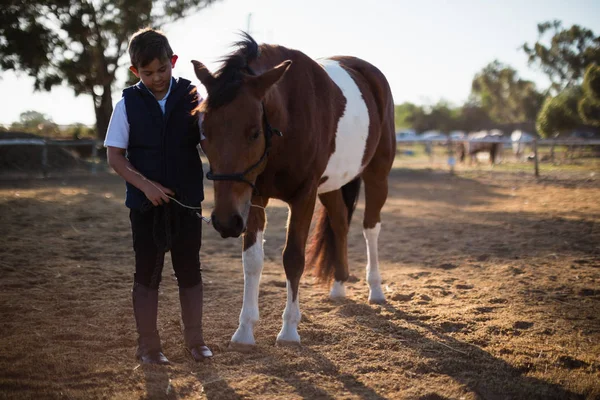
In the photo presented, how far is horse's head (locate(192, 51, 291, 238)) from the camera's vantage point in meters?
2.58

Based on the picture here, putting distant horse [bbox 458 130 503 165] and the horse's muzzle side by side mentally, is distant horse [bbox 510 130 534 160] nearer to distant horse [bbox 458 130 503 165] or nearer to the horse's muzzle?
distant horse [bbox 458 130 503 165]

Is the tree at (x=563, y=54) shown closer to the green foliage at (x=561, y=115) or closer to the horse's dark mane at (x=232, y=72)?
the green foliage at (x=561, y=115)

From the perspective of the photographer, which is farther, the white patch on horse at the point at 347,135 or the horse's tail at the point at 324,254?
the horse's tail at the point at 324,254

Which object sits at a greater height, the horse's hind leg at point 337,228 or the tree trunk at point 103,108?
the tree trunk at point 103,108

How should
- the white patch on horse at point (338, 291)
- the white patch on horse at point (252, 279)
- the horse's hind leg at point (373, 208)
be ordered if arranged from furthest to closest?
1. the horse's hind leg at point (373, 208)
2. the white patch on horse at point (338, 291)
3. the white patch on horse at point (252, 279)

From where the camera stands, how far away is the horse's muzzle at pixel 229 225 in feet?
8.35

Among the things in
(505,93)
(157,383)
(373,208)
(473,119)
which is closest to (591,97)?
(373,208)

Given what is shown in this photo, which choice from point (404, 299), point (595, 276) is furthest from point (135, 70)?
point (595, 276)

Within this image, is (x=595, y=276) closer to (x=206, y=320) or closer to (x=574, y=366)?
(x=574, y=366)

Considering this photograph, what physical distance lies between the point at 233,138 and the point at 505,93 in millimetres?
63224

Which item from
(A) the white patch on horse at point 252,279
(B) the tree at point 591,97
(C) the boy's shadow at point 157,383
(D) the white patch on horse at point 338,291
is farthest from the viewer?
(B) the tree at point 591,97

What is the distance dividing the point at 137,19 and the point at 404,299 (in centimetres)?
1736

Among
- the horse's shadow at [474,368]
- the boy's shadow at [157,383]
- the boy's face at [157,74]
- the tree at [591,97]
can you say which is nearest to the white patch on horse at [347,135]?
the horse's shadow at [474,368]

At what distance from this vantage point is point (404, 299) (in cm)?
426
